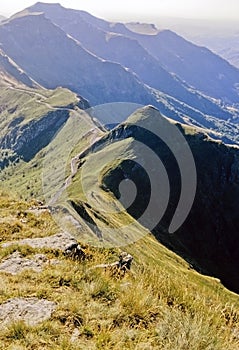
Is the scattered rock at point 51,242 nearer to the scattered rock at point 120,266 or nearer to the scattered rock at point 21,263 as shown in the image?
the scattered rock at point 21,263

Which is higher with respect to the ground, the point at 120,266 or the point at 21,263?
→ the point at 120,266

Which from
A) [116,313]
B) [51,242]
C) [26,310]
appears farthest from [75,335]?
[51,242]

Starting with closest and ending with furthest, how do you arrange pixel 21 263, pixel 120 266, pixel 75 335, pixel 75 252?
pixel 75 335, pixel 21 263, pixel 120 266, pixel 75 252

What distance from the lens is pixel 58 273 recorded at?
38.4ft

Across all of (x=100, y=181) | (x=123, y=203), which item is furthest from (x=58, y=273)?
(x=100, y=181)

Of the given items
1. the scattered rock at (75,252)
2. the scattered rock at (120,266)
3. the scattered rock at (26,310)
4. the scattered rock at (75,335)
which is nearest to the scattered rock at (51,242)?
the scattered rock at (75,252)

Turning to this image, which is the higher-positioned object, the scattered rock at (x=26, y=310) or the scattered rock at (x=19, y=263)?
the scattered rock at (x=26, y=310)

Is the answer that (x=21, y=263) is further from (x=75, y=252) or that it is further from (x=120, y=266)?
(x=120, y=266)

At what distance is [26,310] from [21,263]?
11.2 feet

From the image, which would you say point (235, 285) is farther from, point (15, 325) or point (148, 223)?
point (15, 325)

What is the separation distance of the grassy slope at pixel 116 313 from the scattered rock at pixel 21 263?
1.16 ft

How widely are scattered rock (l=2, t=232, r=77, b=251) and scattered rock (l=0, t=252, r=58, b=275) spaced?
0.99 meters

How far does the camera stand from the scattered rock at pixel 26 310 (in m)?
9.34

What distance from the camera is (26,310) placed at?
987cm
